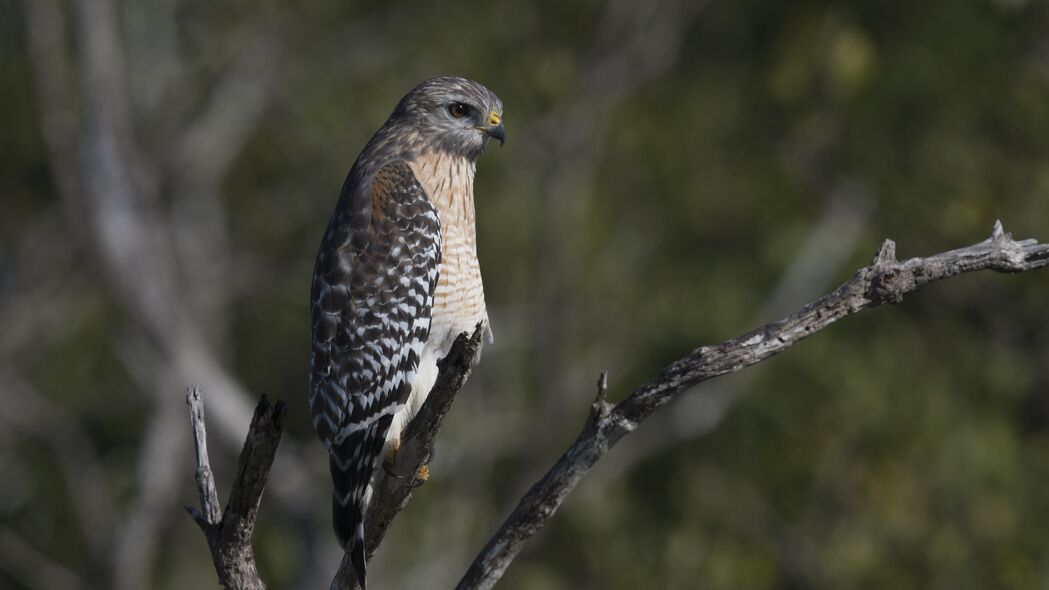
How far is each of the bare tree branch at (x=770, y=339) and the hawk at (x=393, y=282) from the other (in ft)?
2.63

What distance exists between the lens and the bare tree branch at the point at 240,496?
3.58 meters

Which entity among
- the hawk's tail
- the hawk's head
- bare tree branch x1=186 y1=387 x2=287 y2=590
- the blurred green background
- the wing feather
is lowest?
Answer: bare tree branch x1=186 y1=387 x2=287 y2=590

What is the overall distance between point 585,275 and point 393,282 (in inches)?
302

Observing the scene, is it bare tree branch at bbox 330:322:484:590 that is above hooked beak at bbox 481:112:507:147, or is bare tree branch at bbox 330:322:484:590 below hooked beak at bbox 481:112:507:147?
below

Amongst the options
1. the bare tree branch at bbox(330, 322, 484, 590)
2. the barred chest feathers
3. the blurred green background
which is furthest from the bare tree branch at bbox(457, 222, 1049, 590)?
the blurred green background

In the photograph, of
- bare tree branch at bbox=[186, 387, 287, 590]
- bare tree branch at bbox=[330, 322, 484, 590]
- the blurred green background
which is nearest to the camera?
bare tree branch at bbox=[186, 387, 287, 590]

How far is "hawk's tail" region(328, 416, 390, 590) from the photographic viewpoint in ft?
13.2

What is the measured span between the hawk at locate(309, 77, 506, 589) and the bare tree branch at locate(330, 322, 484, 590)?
0.08 m

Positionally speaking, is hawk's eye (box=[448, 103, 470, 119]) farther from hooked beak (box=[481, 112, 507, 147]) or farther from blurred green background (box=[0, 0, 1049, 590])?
blurred green background (box=[0, 0, 1049, 590])

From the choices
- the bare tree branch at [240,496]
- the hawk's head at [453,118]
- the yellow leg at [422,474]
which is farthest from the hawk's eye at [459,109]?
the bare tree branch at [240,496]

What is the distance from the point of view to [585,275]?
12.4m

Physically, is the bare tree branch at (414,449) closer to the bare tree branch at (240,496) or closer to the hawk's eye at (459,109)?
the bare tree branch at (240,496)

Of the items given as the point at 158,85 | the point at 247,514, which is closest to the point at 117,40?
the point at 158,85

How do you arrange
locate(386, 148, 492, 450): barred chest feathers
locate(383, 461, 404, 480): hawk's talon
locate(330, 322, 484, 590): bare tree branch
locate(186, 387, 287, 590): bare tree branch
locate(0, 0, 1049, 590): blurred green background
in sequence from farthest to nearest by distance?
locate(0, 0, 1049, 590): blurred green background < locate(386, 148, 492, 450): barred chest feathers < locate(383, 461, 404, 480): hawk's talon < locate(330, 322, 484, 590): bare tree branch < locate(186, 387, 287, 590): bare tree branch
